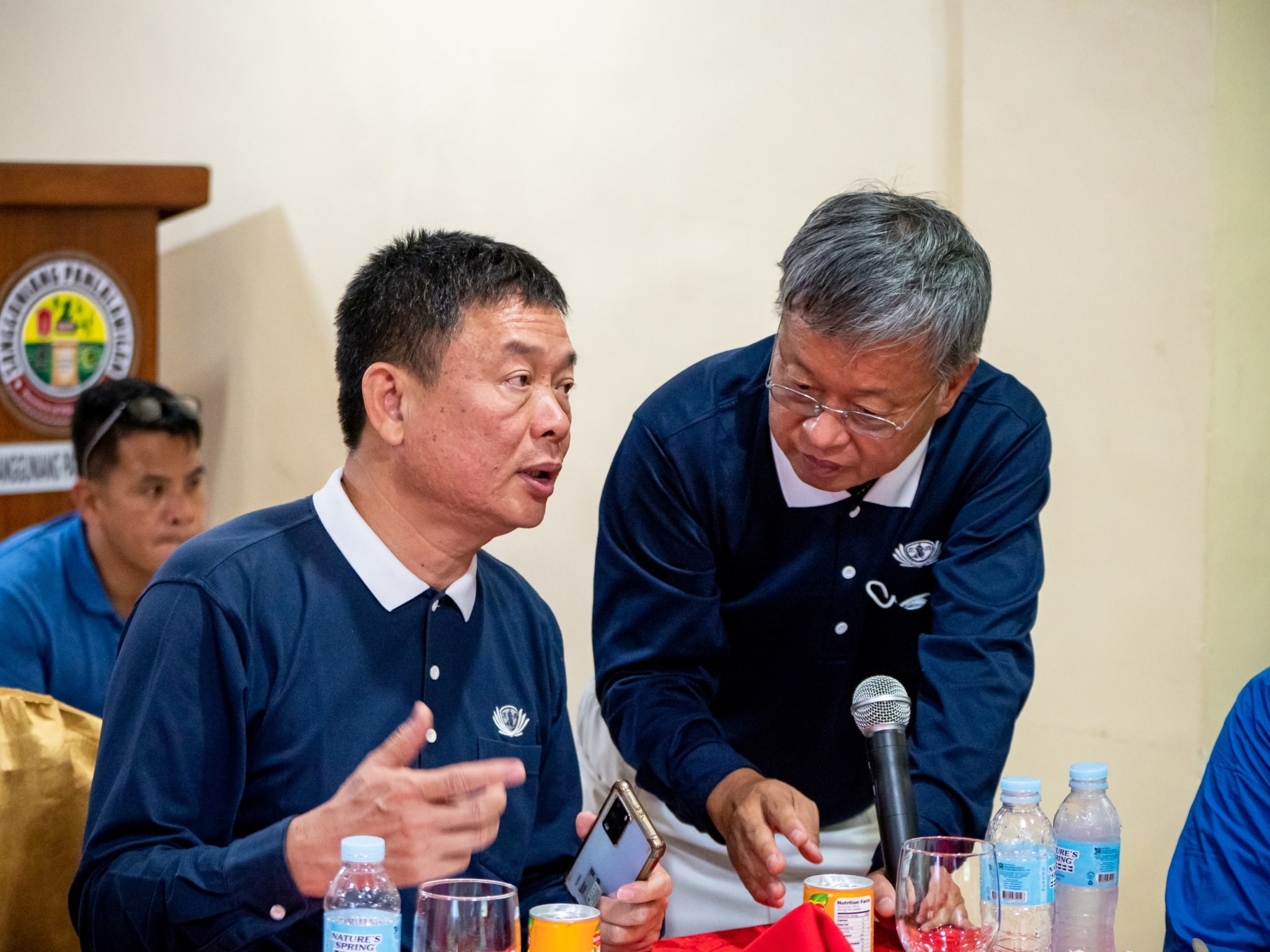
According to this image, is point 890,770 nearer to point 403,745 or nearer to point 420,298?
point 403,745

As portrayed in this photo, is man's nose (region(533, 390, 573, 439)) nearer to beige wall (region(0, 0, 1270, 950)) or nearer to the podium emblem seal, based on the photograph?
beige wall (region(0, 0, 1270, 950))

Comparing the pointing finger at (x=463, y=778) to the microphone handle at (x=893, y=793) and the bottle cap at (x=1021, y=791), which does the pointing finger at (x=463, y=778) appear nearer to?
the microphone handle at (x=893, y=793)

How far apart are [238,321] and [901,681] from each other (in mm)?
2903

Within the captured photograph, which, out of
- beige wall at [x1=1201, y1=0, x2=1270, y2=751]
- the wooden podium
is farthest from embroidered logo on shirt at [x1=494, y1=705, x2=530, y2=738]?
the wooden podium

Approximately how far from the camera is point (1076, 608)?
2.95 meters

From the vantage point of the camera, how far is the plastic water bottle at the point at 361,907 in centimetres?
125

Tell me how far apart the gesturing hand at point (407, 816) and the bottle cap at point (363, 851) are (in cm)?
7

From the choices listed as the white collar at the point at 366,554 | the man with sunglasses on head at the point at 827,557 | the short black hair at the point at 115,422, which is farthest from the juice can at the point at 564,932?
the short black hair at the point at 115,422

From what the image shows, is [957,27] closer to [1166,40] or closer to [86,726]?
[1166,40]

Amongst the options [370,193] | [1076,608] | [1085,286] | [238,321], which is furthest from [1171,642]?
[238,321]

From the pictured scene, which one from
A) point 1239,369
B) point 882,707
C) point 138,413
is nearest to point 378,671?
point 882,707

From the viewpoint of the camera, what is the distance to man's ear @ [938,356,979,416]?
79.3 inches

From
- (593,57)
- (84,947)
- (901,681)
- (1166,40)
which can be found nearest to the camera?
(84,947)

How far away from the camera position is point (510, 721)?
1.91 metres
